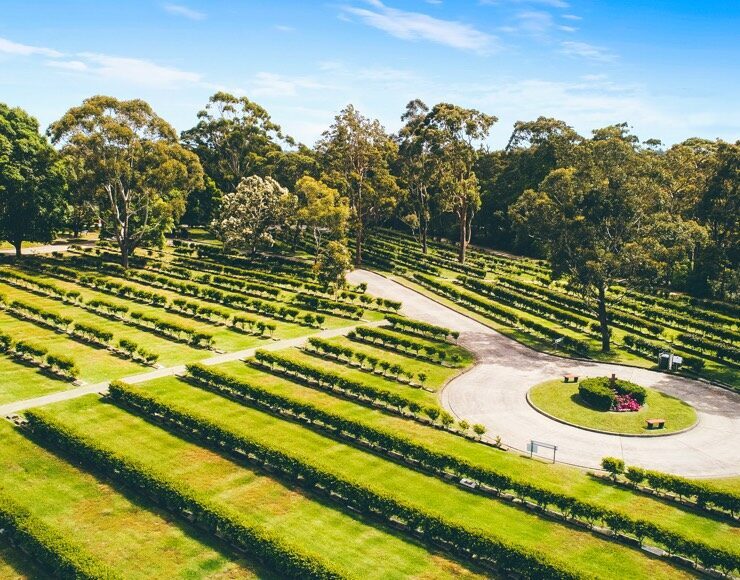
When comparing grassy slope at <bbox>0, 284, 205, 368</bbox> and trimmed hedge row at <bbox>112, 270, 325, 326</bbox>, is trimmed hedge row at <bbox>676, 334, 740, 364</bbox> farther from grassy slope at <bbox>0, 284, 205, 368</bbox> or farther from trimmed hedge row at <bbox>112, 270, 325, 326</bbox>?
grassy slope at <bbox>0, 284, 205, 368</bbox>

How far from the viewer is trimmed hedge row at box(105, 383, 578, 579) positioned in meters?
19.5

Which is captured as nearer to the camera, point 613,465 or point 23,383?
point 613,465

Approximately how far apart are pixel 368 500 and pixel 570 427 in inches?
591

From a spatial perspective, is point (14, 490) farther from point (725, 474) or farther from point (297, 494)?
point (725, 474)

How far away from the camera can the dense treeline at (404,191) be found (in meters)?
45.3

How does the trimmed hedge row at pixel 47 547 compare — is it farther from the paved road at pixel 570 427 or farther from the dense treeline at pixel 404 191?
the dense treeline at pixel 404 191

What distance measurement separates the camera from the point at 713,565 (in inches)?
791

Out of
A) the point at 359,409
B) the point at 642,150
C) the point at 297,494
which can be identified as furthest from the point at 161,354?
the point at 642,150

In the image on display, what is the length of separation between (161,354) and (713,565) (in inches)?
1393

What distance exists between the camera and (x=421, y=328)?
1940 inches

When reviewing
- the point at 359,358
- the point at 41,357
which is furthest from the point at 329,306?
the point at 41,357

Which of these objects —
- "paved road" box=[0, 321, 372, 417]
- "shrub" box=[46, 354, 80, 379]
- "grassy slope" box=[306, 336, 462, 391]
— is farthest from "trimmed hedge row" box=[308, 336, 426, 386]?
"shrub" box=[46, 354, 80, 379]

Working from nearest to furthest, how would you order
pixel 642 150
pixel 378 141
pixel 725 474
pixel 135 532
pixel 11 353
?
pixel 135 532, pixel 725 474, pixel 11 353, pixel 642 150, pixel 378 141

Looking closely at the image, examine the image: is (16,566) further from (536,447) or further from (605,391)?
(605,391)
